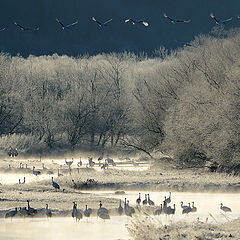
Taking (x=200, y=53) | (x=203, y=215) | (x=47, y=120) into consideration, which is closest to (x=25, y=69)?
(x=47, y=120)

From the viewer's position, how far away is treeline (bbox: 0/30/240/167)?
4459cm

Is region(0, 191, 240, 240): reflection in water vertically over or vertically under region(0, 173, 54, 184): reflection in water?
under

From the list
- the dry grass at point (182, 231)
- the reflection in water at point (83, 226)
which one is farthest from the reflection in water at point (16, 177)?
the dry grass at point (182, 231)

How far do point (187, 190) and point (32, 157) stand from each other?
98.6ft

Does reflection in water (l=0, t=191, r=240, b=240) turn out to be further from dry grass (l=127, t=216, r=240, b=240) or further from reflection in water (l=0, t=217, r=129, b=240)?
dry grass (l=127, t=216, r=240, b=240)

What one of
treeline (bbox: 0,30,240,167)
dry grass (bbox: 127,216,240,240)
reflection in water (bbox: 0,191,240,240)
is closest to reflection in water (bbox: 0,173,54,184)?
treeline (bbox: 0,30,240,167)

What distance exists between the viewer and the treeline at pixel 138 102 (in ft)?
146

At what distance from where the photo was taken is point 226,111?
1699 inches

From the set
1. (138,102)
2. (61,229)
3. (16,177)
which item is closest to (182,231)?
(61,229)

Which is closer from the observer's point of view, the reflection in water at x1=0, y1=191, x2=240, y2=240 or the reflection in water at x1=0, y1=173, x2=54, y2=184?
the reflection in water at x1=0, y1=191, x2=240, y2=240

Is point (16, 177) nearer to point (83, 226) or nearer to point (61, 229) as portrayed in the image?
point (83, 226)

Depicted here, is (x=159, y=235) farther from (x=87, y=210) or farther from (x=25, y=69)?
(x=25, y=69)

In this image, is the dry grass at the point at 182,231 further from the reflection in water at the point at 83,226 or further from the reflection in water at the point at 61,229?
the reflection in water at the point at 61,229

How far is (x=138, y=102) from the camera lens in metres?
70.0
